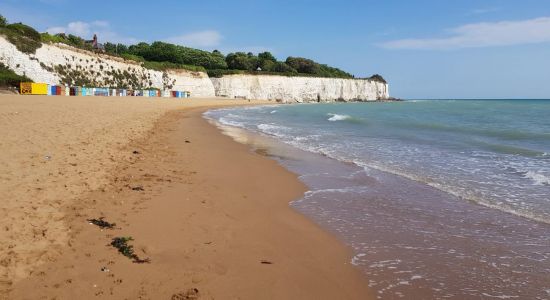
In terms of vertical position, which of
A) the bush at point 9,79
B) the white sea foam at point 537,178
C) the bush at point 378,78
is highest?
the bush at point 378,78

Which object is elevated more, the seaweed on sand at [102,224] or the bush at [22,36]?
the bush at [22,36]

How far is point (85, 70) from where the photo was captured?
57562 mm

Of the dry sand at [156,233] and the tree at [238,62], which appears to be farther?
the tree at [238,62]

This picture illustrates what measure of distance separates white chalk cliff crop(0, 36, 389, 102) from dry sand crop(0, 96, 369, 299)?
4572cm

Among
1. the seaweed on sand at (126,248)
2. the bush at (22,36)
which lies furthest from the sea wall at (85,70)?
the seaweed on sand at (126,248)

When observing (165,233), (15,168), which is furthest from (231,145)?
(165,233)

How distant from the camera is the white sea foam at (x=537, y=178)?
9248mm

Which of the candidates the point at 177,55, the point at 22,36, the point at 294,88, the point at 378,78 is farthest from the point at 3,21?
the point at 378,78

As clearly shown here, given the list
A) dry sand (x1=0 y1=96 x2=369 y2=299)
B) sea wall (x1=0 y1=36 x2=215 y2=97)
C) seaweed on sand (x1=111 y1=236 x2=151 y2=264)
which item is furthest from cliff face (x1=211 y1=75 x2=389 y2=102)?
seaweed on sand (x1=111 y1=236 x2=151 y2=264)

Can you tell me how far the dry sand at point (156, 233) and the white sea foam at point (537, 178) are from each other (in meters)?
5.72

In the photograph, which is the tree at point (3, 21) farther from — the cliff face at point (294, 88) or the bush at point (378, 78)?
the bush at point (378, 78)

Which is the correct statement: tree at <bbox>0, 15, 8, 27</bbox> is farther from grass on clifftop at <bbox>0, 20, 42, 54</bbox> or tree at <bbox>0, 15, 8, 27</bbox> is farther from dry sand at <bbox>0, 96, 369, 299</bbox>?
dry sand at <bbox>0, 96, 369, 299</bbox>

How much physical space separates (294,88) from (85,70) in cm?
6108

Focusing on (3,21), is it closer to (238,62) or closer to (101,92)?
(101,92)
